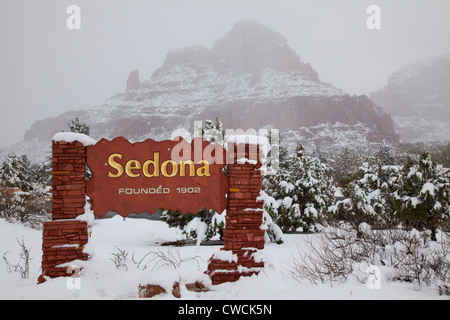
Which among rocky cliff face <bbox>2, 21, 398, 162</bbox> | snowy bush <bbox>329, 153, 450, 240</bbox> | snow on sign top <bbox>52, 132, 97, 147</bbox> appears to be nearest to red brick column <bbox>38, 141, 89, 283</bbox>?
snow on sign top <bbox>52, 132, 97, 147</bbox>

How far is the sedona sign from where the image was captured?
→ 15.6 ft

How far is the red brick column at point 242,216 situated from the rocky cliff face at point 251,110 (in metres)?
104

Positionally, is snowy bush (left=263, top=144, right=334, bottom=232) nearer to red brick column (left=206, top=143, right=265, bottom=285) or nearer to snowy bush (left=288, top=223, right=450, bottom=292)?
snowy bush (left=288, top=223, right=450, bottom=292)

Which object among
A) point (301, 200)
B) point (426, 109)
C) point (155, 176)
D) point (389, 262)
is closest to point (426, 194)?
point (301, 200)

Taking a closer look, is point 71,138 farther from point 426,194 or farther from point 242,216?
point 426,194

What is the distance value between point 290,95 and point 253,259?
153812 millimetres

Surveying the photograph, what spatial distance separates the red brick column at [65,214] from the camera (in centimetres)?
443

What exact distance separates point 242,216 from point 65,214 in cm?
300

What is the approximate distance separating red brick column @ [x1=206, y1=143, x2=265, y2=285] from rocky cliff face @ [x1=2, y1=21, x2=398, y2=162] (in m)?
104

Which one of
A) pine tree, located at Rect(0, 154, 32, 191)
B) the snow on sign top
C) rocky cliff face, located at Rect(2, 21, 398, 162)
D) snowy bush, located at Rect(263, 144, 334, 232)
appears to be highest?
rocky cliff face, located at Rect(2, 21, 398, 162)

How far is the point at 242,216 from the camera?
15.8 ft
